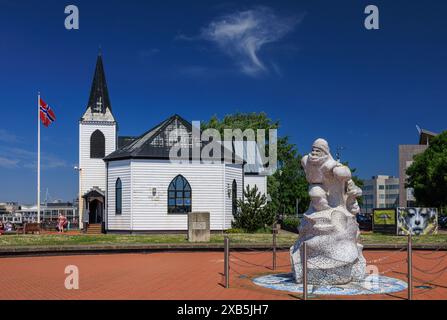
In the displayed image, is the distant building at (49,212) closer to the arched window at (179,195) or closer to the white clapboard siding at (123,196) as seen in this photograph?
the white clapboard siding at (123,196)

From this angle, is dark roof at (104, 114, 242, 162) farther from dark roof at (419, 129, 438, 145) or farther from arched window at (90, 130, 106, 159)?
dark roof at (419, 129, 438, 145)

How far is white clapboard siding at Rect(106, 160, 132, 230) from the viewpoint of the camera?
113 feet

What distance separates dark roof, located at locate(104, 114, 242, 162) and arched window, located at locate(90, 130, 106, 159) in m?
16.3

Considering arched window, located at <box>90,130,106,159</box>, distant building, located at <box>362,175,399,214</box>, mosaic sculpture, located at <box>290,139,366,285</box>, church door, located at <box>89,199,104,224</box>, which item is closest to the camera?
mosaic sculpture, located at <box>290,139,366,285</box>

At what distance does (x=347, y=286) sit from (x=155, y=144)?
2553 centimetres

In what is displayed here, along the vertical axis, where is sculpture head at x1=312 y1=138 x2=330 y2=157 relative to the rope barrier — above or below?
above

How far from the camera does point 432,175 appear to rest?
50594 mm

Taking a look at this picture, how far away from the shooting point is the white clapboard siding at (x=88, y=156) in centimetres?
5312

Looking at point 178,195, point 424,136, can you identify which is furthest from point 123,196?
point 424,136

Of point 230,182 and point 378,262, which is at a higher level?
point 230,182

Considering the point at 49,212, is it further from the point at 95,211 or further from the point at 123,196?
the point at 123,196

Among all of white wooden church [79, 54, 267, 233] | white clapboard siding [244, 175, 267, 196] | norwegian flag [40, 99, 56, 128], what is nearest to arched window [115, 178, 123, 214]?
white wooden church [79, 54, 267, 233]

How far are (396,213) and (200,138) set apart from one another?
14.5m

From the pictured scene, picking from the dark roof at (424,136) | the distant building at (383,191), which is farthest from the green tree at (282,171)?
the distant building at (383,191)
